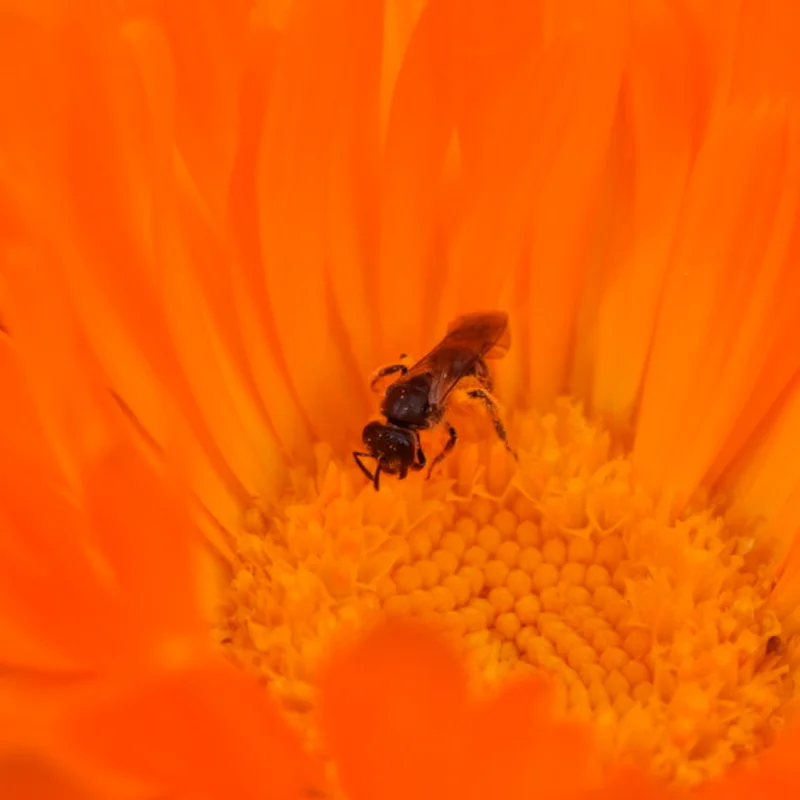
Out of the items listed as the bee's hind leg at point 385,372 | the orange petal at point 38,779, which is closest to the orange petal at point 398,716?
the orange petal at point 38,779

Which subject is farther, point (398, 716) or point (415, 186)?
point (415, 186)

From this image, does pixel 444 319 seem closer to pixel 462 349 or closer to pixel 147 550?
pixel 462 349

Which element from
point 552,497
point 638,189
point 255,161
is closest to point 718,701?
point 552,497

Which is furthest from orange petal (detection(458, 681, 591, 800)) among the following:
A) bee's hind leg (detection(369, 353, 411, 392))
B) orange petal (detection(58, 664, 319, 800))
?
bee's hind leg (detection(369, 353, 411, 392))

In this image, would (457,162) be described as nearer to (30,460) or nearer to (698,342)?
(698,342)

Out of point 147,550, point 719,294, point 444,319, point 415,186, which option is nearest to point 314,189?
point 415,186

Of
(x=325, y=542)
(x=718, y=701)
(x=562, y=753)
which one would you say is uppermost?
(x=325, y=542)
